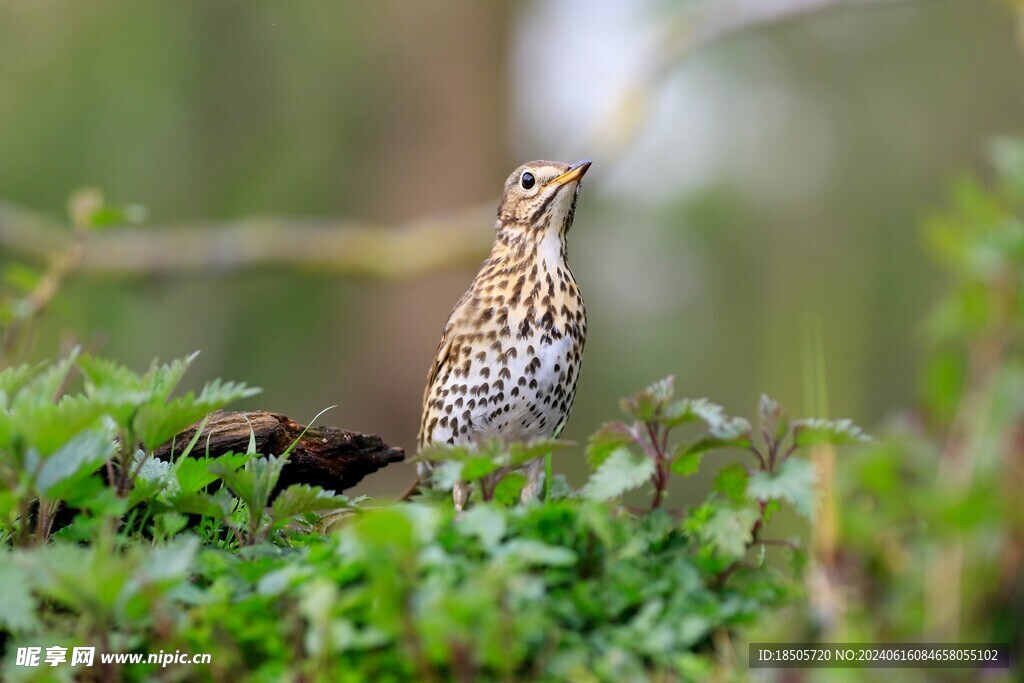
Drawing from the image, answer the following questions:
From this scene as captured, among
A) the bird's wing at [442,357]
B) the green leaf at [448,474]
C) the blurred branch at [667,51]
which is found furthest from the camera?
the blurred branch at [667,51]

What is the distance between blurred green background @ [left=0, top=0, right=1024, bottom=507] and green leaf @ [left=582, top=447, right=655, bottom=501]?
739 cm

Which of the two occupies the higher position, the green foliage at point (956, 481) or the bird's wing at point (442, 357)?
the bird's wing at point (442, 357)

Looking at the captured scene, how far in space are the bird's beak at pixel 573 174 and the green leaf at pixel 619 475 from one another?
255 cm

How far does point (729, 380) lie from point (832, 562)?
1080 centimetres

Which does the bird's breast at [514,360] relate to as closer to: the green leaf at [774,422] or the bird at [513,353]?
the bird at [513,353]

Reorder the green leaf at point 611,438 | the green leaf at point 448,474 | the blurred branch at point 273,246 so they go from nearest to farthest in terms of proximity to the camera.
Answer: the green leaf at point 448,474, the green leaf at point 611,438, the blurred branch at point 273,246

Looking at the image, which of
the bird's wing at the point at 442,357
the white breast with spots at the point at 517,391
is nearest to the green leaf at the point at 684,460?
the white breast with spots at the point at 517,391

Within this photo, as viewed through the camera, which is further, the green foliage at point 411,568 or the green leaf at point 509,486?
the green leaf at point 509,486

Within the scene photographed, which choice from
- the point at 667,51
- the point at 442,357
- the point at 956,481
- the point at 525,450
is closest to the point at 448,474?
the point at 525,450

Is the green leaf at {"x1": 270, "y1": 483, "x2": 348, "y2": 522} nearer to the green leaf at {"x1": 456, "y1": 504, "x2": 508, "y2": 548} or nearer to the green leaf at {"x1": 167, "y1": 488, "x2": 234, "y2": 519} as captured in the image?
the green leaf at {"x1": 167, "y1": 488, "x2": 234, "y2": 519}

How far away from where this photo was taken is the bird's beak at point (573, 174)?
4.69m

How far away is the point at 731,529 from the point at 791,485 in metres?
0.13

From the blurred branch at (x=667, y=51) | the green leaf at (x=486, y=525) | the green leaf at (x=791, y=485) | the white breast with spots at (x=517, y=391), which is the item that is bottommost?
the green leaf at (x=486, y=525)

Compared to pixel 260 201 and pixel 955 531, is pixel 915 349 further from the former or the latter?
pixel 955 531
